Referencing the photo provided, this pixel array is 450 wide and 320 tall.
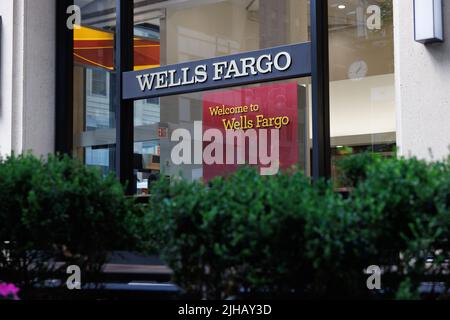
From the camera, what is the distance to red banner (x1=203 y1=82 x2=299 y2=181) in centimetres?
808

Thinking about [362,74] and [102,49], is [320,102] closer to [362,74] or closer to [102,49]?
[362,74]

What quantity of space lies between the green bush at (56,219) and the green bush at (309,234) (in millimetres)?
668

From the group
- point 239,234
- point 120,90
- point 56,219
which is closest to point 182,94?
point 120,90

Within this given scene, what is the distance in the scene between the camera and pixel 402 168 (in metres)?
3.20

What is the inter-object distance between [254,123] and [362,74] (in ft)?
5.34

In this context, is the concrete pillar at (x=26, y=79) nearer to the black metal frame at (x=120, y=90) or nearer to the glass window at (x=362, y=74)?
the black metal frame at (x=120, y=90)

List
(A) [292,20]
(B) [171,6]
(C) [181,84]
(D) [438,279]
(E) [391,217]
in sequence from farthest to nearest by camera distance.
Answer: (B) [171,6]
(A) [292,20]
(C) [181,84]
(D) [438,279]
(E) [391,217]

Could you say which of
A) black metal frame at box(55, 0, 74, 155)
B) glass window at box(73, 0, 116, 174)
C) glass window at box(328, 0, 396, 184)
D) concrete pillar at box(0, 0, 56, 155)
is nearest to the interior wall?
glass window at box(328, 0, 396, 184)

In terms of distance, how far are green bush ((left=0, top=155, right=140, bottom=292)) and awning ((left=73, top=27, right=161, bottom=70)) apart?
16.2 feet

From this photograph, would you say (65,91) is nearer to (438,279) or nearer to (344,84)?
(344,84)

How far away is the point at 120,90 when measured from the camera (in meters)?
8.32

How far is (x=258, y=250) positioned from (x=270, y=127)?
207 inches

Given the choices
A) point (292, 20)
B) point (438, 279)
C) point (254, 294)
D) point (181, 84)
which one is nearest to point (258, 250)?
point (254, 294)

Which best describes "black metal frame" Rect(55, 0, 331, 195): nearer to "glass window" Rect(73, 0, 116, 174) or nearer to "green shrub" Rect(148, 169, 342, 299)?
"glass window" Rect(73, 0, 116, 174)
